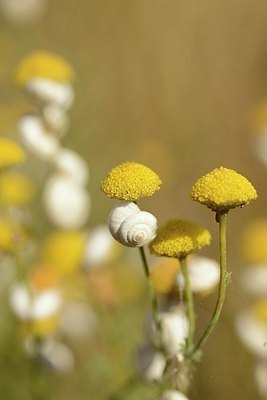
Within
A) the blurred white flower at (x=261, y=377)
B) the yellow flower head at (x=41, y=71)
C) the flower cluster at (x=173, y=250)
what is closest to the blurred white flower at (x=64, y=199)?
the yellow flower head at (x=41, y=71)

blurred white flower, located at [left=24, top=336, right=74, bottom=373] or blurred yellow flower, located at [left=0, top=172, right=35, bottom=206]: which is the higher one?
blurred yellow flower, located at [left=0, top=172, right=35, bottom=206]

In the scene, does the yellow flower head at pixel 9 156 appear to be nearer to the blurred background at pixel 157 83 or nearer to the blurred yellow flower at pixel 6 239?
the blurred yellow flower at pixel 6 239

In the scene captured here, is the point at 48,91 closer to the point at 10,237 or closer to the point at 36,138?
the point at 36,138

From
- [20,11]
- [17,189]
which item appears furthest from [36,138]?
[20,11]

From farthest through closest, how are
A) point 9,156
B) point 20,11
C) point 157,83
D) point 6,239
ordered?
1. point 20,11
2. point 157,83
3. point 6,239
4. point 9,156

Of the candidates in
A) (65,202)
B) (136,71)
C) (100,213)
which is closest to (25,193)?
(65,202)

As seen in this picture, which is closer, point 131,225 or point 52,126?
point 131,225

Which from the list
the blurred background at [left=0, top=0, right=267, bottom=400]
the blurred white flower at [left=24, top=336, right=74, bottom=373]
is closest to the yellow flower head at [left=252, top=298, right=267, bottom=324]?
the blurred white flower at [left=24, top=336, right=74, bottom=373]

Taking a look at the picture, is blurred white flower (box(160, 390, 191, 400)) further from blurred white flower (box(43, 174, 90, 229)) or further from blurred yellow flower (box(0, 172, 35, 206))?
blurred yellow flower (box(0, 172, 35, 206))
